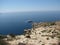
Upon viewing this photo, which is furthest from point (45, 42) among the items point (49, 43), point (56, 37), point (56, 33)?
point (56, 33)

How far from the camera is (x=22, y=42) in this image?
89.4 feet

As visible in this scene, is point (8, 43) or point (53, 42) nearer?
point (53, 42)

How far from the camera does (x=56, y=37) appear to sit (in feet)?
97.5

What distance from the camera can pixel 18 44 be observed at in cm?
2712

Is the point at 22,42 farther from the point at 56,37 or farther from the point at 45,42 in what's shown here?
the point at 56,37

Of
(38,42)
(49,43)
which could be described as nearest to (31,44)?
(38,42)

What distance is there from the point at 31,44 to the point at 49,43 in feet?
10.4

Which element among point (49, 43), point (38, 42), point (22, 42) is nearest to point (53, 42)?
point (49, 43)

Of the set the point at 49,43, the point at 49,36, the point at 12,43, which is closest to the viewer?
the point at 49,43

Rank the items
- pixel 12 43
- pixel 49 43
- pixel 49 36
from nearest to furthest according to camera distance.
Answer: pixel 49 43 → pixel 12 43 → pixel 49 36

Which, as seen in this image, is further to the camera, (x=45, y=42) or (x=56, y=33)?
(x=56, y=33)

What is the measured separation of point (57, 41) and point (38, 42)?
11.1 feet

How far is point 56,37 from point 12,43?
864cm

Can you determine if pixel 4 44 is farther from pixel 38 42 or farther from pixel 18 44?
pixel 38 42
